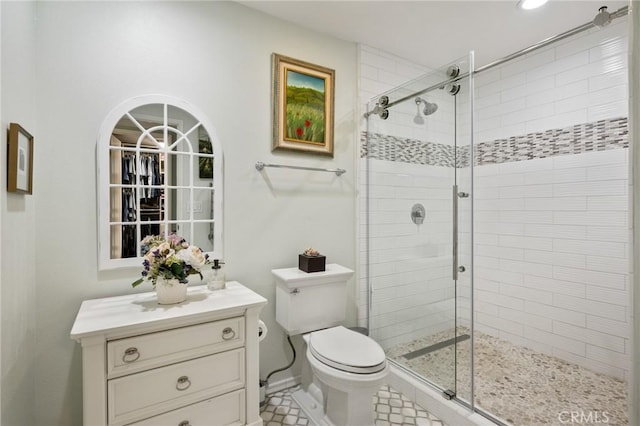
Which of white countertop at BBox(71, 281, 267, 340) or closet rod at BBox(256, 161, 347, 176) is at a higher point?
closet rod at BBox(256, 161, 347, 176)

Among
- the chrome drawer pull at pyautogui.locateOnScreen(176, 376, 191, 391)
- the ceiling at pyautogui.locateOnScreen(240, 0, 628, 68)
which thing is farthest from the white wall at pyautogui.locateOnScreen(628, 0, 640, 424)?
the chrome drawer pull at pyautogui.locateOnScreen(176, 376, 191, 391)

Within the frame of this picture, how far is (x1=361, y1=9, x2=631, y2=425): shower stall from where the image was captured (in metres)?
1.89

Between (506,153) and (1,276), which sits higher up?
(506,153)

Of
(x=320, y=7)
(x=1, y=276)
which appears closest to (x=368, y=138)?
(x=320, y=7)

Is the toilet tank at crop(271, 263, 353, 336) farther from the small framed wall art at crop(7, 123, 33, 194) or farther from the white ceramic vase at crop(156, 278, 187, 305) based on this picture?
the small framed wall art at crop(7, 123, 33, 194)

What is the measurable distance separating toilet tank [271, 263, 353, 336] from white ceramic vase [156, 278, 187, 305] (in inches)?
23.8

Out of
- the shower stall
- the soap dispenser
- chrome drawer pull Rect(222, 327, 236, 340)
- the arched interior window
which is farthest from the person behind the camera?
the shower stall

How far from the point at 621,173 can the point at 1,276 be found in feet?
10.8

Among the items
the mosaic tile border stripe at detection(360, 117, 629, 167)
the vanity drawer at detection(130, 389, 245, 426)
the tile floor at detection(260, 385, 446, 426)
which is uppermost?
Answer: the mosaic tile border stripe at detection(360, 117, 629, 167)

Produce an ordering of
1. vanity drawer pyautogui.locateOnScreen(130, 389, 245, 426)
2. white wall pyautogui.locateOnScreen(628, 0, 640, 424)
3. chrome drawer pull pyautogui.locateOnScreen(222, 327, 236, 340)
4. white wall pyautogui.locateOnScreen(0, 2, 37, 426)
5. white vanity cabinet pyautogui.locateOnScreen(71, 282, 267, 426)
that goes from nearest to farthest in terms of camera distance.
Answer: white wall pyautogui.locateOnScreen(628, 0, 640, 424) → white wall pyautogui.locateOnScreen(0, 2, 37, 426) → white vanity cabinet pyautogui.locateOnScreen(71, 282, 267, 426) → vanity drawer pyautogui.locateOnScreen(130, 389, 245, 426) → chrome drawer pull pyautogui.locateOnScreen(222, 327, 236, 340)

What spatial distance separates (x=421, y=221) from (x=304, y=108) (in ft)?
3.75

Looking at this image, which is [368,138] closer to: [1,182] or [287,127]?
[287,127]

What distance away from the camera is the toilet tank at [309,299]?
1.93m

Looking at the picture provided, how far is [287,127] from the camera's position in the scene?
2.14m
